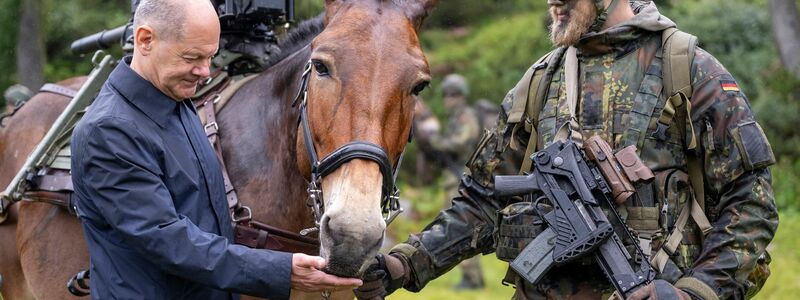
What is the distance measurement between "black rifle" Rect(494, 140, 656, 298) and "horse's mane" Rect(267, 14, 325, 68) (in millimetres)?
1129

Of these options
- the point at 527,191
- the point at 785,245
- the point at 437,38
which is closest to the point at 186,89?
the point at 527,191

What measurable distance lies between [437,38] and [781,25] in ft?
25.9

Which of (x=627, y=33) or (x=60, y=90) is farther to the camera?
(x=60, y=90)

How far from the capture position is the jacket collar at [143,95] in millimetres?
3336

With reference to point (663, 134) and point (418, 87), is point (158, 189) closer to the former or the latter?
point (418, 87)

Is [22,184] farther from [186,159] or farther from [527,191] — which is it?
[527,191]

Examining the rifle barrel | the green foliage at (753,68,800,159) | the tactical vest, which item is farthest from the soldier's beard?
the green foliage at (753,68,800,159)

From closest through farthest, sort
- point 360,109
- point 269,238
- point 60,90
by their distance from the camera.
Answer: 1. point 360,109
2. point 269,238
3. point 60,90

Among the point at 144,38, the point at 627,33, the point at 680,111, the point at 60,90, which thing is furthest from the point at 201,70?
the point at 60,90

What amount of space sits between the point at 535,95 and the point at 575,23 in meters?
0.35

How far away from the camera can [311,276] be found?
3355 mm

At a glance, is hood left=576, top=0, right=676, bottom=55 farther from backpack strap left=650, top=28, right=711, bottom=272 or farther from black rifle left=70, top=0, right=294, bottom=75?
black rifle left=70, top=0, right=294, bottom=75

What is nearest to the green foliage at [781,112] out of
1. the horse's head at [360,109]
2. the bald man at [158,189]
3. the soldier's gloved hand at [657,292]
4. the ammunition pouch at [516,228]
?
the ammunition pouch at [516,228]

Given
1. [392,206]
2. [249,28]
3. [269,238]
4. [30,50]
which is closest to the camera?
[392,206]
